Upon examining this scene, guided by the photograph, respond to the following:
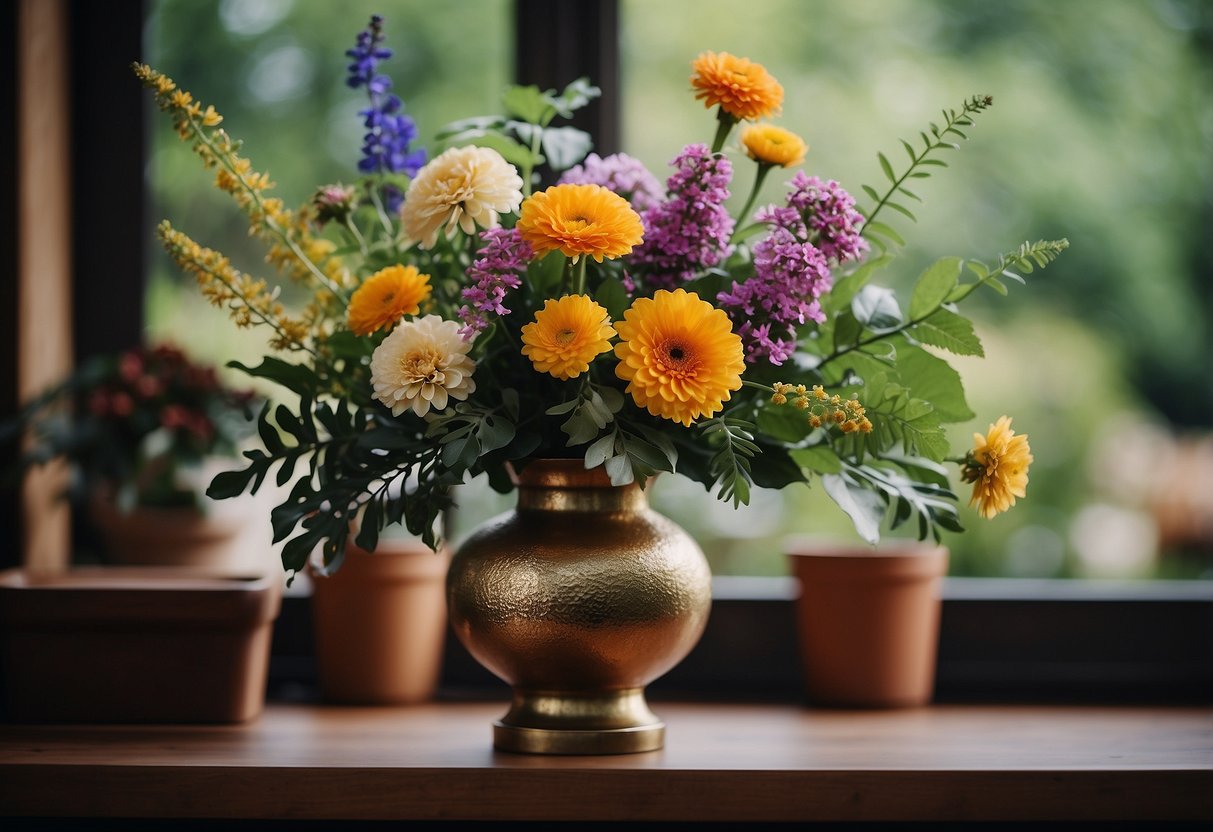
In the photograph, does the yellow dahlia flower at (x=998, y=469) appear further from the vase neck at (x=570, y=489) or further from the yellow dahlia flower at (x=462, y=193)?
the yellow dahlia flower at (x=462, y=193)

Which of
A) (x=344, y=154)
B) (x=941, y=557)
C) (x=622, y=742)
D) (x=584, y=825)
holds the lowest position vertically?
(x=584, y=825)

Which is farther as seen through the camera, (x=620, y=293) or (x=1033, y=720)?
(x=1033, y=720)

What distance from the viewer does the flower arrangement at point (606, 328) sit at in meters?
0.81

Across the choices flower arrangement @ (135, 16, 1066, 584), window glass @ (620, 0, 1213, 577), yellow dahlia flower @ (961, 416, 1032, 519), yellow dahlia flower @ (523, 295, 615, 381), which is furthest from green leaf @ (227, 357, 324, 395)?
window glass @ (620, 0, 1213, 577)

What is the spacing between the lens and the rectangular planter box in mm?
1024

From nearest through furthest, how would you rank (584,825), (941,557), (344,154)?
(584,825)
(941,557)
(344,154)

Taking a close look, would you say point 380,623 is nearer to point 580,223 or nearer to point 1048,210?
point 580,223

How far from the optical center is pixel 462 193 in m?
0.84

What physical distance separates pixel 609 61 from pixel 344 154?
0.58 metres

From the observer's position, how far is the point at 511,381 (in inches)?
36.4

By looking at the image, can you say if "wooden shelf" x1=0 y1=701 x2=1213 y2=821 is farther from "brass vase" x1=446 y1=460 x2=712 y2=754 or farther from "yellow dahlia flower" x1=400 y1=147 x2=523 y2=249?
"yellow dahlia flower" x1=400 y1=147 x2=523 y2=249

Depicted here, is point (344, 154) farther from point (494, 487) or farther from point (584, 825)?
point (584, 825)

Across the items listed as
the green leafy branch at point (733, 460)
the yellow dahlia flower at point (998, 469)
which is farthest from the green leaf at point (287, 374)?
the yellow dahlia flower at point (998, 469)

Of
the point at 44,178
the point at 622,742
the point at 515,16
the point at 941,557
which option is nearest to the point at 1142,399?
the point at 941,557
